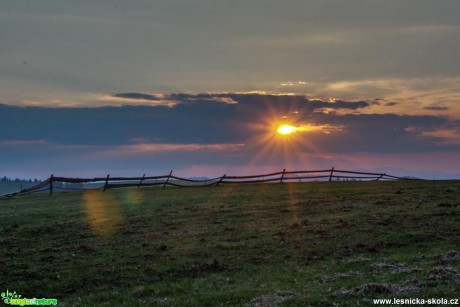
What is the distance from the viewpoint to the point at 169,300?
14.4 metres

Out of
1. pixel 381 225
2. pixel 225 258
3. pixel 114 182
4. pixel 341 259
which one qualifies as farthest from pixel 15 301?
pixel 114 182

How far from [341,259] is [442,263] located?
3.71 meters

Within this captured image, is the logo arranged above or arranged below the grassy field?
below

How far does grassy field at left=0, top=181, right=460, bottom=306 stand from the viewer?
47.3 feet

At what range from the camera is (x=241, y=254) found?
20.6 metres

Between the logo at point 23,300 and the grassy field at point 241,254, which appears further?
the logo at point 23,300

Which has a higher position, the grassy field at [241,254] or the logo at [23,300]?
the grassy field at [241,254]

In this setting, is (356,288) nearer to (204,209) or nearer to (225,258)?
(225,258)

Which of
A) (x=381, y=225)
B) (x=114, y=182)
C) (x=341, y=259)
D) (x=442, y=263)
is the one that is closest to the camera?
(x=442, y=263)

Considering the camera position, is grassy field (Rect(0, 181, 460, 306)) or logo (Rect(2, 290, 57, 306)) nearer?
grassy field (Rect(0, 181, 460, 306))

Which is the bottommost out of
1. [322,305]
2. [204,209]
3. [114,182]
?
[322,305]

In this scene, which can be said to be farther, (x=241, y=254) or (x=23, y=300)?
(x=241, y=254)

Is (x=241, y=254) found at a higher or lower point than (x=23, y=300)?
higher

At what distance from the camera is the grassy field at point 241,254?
14430 millimetres
